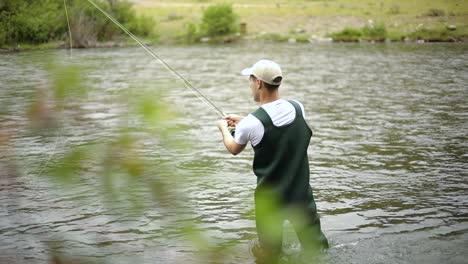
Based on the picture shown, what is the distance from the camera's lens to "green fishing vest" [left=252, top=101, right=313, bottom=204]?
14.5 ft

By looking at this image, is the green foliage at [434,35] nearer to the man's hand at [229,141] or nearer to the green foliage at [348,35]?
the green foliage at [348,35]

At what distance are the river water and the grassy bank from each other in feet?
78.6

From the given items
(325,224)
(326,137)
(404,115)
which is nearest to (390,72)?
(404,115)

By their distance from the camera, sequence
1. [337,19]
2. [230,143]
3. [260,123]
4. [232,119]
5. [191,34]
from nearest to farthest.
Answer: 1. [260,123]
2. [230,143]
3. [232,119]
4. [191,34]
5. [337,19]

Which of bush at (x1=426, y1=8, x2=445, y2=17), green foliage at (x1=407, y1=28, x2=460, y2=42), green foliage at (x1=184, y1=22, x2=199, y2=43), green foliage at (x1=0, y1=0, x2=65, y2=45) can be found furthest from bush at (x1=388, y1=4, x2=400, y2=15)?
green foliage at (x1=0, y1=0, x2=65, y2=45)

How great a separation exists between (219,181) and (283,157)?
410cm

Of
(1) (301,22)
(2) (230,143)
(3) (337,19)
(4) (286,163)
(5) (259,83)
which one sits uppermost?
(3) (337,19)

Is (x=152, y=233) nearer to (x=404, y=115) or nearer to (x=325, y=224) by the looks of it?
(x=325, y=224)

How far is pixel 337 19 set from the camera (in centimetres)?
4784

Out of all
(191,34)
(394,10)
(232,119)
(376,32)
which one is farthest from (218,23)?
(232,119)

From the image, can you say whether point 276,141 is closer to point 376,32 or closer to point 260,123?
point 260,123

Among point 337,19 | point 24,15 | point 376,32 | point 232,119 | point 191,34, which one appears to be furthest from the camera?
point 337,19

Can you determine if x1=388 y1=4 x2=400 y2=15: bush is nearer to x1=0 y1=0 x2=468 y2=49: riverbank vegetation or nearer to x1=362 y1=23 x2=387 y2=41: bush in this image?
x1=0 y1=0 x2=468 y2=49: riverbank vegetation

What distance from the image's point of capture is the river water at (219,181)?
1.85m
